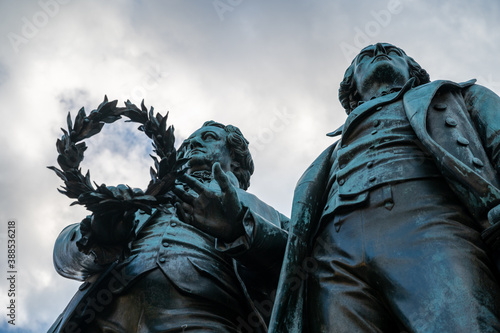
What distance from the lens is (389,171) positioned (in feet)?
17.8

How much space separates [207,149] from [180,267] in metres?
2.12

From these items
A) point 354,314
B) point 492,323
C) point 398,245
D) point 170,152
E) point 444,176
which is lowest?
point 492,323

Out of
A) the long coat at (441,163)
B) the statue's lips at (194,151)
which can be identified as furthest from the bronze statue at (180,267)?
the statue's lips at (194,151)

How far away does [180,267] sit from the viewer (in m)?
6.66

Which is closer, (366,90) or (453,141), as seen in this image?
(453,141)

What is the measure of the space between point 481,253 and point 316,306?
1.16 meters

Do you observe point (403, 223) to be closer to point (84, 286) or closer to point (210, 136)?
point (84, 286)

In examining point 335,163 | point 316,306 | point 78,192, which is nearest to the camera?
point 316,306

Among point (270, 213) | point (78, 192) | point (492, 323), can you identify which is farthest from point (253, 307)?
point (492, 323)

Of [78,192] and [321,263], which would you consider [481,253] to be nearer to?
[321,263]

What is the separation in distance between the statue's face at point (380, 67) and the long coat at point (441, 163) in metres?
0.61

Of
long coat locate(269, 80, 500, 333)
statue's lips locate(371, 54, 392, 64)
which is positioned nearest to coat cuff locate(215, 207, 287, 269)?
long coat locate(269, 80, 500, 333)

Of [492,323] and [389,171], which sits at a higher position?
[389,171]

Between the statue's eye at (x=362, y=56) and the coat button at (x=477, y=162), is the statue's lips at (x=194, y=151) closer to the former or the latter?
the statue's eye at (x=362, y=56)
